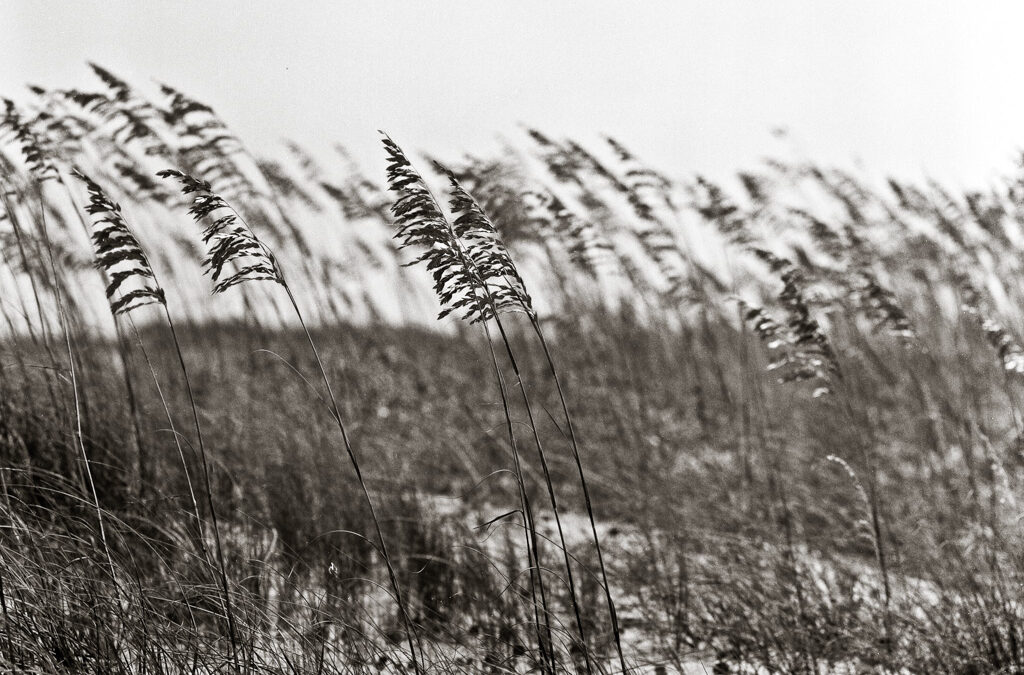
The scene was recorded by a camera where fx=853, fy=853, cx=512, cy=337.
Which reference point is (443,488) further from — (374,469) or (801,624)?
(801,624)

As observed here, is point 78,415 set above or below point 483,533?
above

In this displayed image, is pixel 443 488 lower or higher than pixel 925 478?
higher

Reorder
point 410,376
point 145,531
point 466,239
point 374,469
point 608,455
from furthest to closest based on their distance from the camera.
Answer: point 410,376 < point 608,455 < point 374,469 < point 145,531 < point 466,239

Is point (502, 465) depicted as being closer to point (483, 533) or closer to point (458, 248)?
point (483, 533)

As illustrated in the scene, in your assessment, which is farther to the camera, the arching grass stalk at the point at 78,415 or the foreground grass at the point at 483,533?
the foreground grass at the point at 483,533

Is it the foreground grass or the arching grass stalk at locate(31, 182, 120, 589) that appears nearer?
the arching grass stalk at locate(31, 182, 120, 589)

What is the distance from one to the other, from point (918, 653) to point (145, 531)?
9.65ft

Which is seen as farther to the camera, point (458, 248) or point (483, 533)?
point (483, 533)

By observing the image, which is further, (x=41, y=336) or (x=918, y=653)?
(x=41, y=336)

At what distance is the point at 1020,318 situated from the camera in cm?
621

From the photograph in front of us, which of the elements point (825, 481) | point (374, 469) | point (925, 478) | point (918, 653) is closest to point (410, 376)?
point (374, 469)

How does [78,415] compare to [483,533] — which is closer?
[78,415]

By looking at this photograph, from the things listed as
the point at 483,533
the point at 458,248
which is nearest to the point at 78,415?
the point at 458,248

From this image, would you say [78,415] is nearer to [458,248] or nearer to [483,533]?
[458,248]
